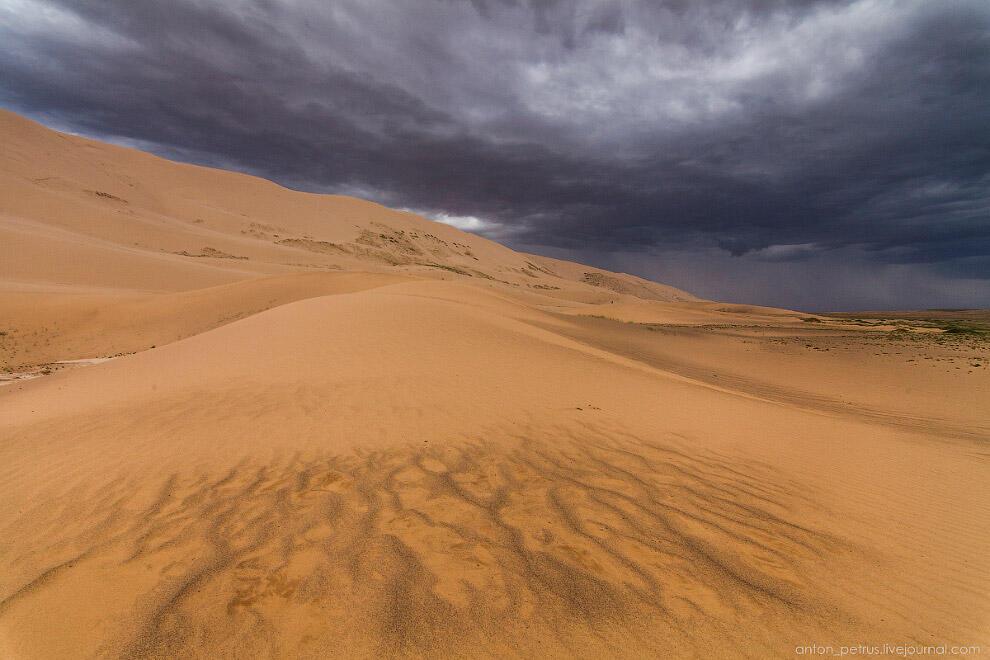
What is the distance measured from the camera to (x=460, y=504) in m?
4.19

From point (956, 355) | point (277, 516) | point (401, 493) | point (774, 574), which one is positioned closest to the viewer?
point (774, 574)

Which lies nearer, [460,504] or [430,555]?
[430,555]

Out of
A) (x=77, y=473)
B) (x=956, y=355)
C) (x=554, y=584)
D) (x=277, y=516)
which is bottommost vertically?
(x=77, y=473)

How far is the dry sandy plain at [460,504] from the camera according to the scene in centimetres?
277

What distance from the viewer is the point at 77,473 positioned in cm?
476

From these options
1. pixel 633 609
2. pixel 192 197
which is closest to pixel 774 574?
pixel 633 609

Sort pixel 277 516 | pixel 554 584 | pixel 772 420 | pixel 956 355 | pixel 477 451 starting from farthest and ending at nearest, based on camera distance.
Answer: pixel 956 355 → pixel 772 420 → pixel 477 451 → pixel 277 516 → pixel 554 584

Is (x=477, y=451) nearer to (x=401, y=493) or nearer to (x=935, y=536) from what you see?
(x=401, y=493)

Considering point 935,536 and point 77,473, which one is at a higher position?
point 935,536

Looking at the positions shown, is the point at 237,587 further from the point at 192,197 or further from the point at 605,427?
the point at 192,197

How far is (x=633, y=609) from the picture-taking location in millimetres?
2898

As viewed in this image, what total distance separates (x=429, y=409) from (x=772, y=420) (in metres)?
6.16

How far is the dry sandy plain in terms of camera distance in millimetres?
2771

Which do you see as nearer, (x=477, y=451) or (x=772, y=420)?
(x=477, y=451)
